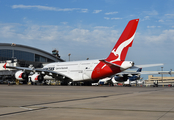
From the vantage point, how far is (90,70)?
1682 inches

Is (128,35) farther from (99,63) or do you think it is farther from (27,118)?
(27,118)

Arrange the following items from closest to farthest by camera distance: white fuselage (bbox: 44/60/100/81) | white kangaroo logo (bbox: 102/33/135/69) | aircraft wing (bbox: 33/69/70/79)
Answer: white kangaroo logo (bbox: 102/33/135/69) < white fuselage (bbox: 44/60/100/81) < aircraft wing (bbox: 33/69/70/79)

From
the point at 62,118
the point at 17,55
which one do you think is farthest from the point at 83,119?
the point at 17,55

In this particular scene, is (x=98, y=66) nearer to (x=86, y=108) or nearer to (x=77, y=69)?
(x=77, y=69)

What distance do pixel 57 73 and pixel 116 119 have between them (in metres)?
40.6

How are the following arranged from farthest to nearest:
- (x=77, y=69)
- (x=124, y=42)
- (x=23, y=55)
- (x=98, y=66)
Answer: (x=23, y=55) < (x=77, y=69) < (x=98, y=66) < (x=124, y=42)

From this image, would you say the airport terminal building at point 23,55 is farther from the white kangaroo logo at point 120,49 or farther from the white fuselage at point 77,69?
the white kangaroo logo at point 120,49

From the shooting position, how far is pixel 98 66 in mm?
41125

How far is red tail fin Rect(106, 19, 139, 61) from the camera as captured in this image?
122 feet

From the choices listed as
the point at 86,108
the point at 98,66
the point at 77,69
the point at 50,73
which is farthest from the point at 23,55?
the point at 86,108

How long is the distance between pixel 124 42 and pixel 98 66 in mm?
6345

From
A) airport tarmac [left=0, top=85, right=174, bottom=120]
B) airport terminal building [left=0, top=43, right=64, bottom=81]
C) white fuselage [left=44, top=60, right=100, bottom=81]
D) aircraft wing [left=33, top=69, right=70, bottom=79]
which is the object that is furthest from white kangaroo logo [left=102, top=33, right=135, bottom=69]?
airport terminal building [left=0, top=43, right=64, bottom=81]

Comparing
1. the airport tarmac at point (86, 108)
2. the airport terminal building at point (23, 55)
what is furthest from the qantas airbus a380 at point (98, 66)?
the airport terminal building at point (23, 55)

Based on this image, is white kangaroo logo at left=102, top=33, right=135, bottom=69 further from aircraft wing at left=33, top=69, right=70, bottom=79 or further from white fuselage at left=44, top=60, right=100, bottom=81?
aircraft wing at left=33, top=69, right=70, bottom=79
